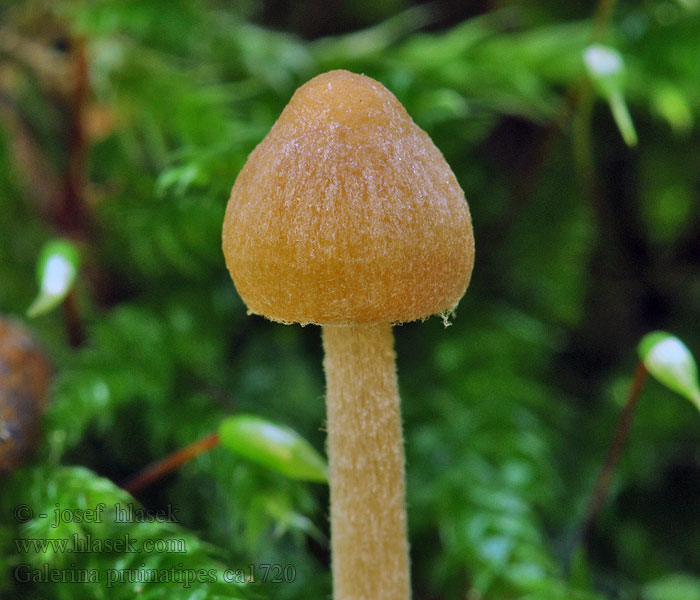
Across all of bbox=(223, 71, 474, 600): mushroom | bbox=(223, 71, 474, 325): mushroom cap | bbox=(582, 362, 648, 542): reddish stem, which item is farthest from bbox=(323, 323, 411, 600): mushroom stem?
bbox=(582, 362, 648, 542): reddish stem

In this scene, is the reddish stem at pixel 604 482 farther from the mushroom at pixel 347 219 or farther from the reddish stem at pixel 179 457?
the reddish stem at pixel 179 457

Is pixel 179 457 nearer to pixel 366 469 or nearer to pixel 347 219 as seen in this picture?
pixel 366 469

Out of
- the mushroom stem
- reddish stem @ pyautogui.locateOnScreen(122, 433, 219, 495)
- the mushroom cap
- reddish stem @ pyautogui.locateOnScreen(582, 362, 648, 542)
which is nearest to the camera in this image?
the mushroom cap

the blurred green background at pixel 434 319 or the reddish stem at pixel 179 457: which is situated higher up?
the blurred green background at pixel 434 319

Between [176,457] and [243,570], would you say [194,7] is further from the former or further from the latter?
[243,570]

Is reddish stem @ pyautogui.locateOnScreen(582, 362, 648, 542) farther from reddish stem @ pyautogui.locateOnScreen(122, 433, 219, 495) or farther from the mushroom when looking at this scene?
reddish stem @ pyautogui.locateOnScreen(122, 433, 219, 495)

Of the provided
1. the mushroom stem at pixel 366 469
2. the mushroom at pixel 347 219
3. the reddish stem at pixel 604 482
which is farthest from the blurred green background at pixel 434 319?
the mushroom at pixel 347 219
